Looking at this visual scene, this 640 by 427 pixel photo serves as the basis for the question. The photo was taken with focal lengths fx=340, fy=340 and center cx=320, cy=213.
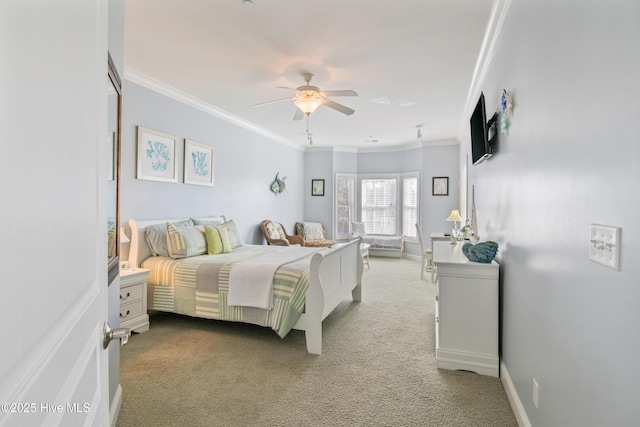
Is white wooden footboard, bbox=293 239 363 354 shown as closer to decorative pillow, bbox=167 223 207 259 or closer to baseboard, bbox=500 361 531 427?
baseboard, bbox=500 361 531 427

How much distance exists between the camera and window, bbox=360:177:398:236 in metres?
8.02

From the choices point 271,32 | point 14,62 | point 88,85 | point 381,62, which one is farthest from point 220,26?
point 14,62

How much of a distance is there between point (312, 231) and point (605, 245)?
21.5ft

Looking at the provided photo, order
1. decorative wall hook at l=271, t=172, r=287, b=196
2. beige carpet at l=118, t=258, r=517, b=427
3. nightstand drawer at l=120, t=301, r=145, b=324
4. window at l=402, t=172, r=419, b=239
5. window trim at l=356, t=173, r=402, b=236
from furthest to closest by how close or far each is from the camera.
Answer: window trim at l=356, t=173, r=402, b=236 < window at l=402, t=172, r=419, b=239 < decorative wall hook at l=271, t=172, r=287, b=196 < nightstand drawer at l=120, t=301, r=145, b=324 < beige carpet at l=118, t=258, r=517, b=427

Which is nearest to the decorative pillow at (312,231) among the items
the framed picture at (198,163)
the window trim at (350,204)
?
the window trim at (350,204)

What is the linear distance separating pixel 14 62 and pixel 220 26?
2.61 m

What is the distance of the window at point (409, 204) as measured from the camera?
7.62 m

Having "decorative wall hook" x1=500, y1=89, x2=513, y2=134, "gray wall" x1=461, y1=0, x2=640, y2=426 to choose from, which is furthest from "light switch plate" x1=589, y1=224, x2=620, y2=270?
"decorative wall hook" x1=500, y1=89, x2=513, y2=134

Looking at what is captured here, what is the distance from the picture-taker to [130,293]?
3.17 meters

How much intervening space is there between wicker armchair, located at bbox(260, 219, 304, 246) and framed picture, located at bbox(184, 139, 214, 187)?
1478mm

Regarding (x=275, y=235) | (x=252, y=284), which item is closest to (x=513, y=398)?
(x=252, y=284)

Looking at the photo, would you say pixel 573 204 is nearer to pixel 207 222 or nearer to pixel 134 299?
pixel 134 299

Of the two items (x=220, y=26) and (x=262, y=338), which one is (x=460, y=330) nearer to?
(x=262, y=338)

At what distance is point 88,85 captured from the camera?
2.46 feet
